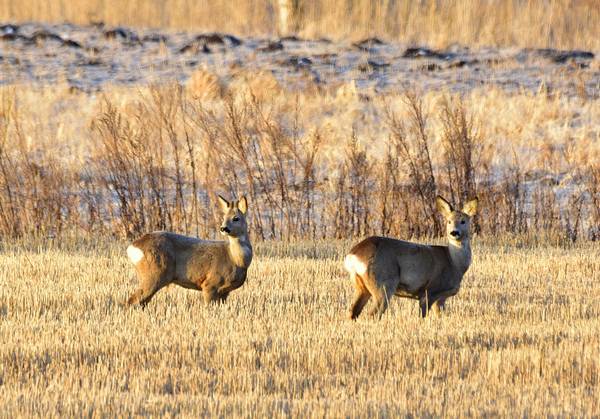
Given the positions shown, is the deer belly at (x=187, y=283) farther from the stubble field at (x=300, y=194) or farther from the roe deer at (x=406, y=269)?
the roe deer at (x=406, y=269)

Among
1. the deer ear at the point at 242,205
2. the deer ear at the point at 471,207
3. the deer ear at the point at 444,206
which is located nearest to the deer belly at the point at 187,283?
the deer ear at the point at 242,205

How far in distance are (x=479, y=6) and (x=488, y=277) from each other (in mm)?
20323

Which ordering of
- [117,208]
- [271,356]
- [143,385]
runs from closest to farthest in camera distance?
[143,385]
[271,356]
[117,208]

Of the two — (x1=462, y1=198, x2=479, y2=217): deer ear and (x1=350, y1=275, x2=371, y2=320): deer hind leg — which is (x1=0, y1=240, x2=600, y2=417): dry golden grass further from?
(x1=462, y1=198, x2=479, y2=217): deer ear

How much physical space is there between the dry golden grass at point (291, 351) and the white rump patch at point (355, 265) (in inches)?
17.7

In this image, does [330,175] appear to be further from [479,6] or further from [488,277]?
[479,6]

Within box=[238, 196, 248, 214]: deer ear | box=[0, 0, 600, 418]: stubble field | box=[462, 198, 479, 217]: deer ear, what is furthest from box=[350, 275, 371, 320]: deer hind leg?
box=[238, 196, 248, 214]: deer ear

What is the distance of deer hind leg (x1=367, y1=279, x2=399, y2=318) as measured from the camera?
11203 mm

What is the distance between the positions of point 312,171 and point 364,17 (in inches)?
566

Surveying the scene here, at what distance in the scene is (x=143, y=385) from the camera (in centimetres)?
862

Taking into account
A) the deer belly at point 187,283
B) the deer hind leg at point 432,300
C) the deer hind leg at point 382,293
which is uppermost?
the deer hind leg at point 382,293


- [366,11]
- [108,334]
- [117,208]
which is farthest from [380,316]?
[366,11]

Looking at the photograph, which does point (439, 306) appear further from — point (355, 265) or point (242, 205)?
point (242, 205)

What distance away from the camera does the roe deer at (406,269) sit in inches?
441
